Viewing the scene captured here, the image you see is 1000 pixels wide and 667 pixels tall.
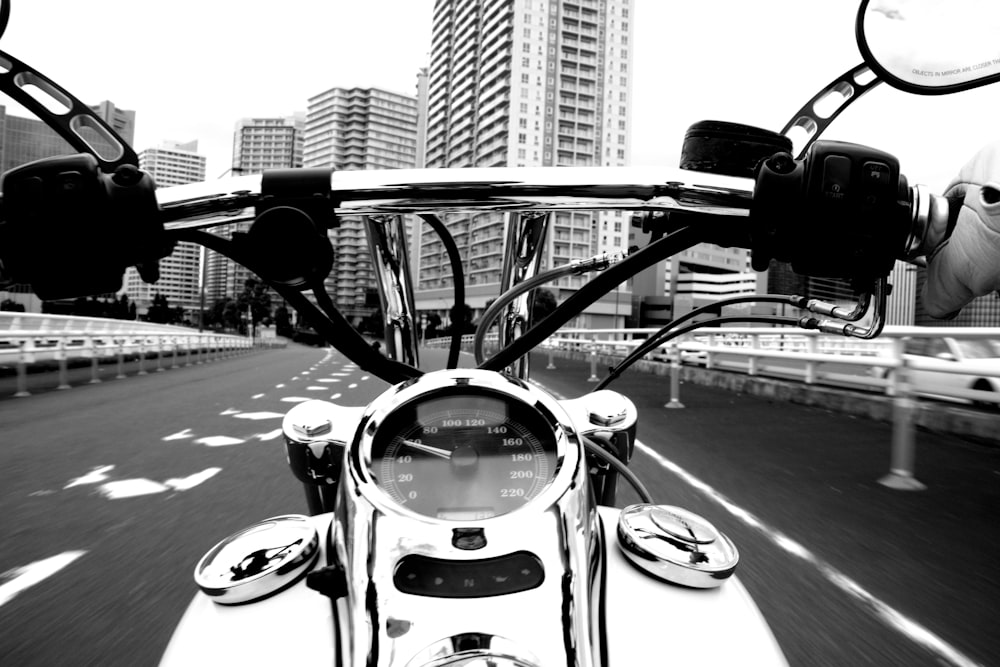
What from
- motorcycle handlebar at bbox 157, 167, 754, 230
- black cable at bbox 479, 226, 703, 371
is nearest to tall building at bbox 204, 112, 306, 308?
motorcycle handlebar at bbox 157, 167, 754, 230

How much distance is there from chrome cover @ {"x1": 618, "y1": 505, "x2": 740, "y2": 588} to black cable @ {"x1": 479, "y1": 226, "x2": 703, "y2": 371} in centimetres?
33

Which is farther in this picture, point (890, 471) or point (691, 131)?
point (890, 471)

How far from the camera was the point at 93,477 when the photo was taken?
4652 mm

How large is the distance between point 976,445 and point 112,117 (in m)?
7.01

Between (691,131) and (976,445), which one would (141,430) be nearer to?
(691,131)

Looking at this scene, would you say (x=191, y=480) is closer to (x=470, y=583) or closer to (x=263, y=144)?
(x=263, y=144)

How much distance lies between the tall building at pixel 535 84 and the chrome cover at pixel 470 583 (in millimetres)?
90844

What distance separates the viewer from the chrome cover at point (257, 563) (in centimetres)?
93

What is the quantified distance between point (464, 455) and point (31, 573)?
270 centimetres

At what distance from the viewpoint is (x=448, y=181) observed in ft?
3.35

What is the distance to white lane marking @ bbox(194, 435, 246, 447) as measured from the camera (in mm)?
5965

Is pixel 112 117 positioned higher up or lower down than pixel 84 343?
higher up

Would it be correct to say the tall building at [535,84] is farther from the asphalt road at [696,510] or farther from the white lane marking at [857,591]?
the white lane marking at [857,591]

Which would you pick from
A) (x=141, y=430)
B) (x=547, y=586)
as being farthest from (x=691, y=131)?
(x=141, y=430)
